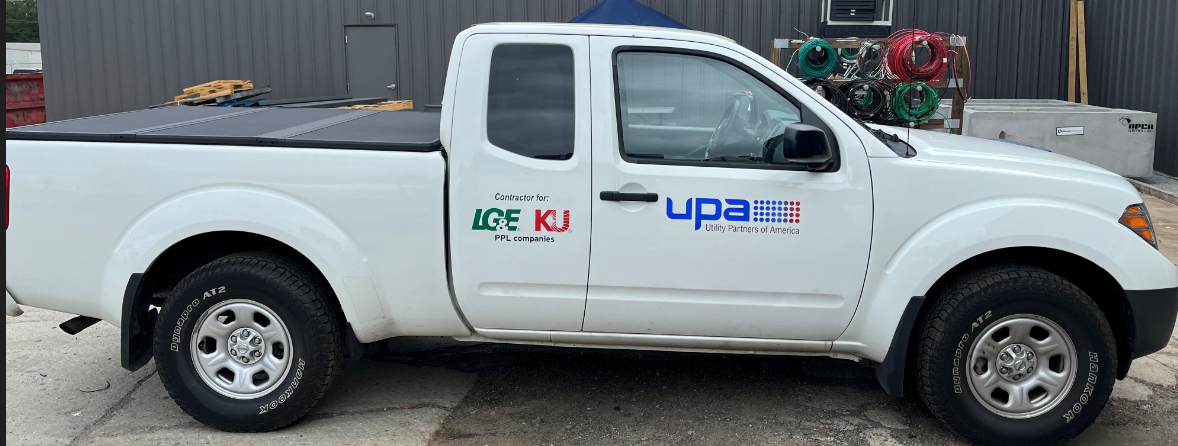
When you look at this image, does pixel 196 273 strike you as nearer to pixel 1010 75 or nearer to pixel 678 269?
pixel 678 269

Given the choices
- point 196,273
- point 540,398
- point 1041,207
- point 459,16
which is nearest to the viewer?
point 1041,207

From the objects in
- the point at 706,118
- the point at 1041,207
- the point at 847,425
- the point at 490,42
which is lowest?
the point at 847,425

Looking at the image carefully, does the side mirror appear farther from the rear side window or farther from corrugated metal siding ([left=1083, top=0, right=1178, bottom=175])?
corrugated metal siding ([left=1083, top=0, right=1178, bottom=175])

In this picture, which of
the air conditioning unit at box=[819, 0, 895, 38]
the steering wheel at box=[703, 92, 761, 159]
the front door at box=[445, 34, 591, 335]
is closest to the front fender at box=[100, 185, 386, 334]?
the front door at box=[445, 34, 591, 335]

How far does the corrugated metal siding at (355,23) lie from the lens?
14.5 meters

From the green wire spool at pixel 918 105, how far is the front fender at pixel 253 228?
6808mm

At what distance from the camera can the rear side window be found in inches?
149

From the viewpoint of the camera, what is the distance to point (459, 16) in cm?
1466

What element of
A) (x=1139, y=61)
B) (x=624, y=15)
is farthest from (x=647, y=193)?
(x=1139, y=61)

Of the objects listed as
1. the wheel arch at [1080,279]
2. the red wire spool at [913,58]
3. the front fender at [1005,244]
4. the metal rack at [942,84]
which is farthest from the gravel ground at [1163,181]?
the front fender at [1005,244]

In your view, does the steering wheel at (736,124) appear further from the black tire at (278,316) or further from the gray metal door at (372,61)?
the gray metal door at (372,61)

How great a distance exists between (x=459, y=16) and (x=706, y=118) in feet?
37.7

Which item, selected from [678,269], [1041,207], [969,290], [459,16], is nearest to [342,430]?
[678,269]

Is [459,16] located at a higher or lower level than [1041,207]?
higher
